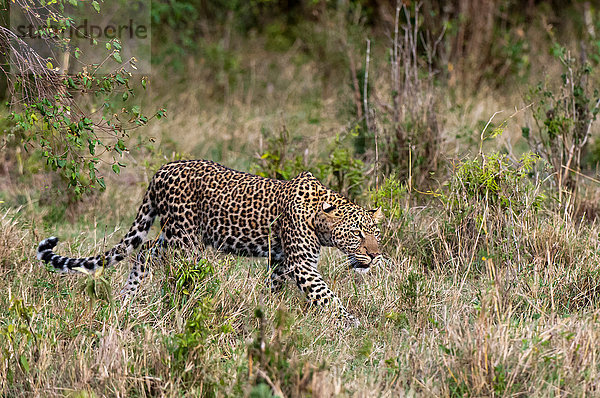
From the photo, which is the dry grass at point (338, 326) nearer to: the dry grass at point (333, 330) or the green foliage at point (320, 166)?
the dry grass at point (333, 330)

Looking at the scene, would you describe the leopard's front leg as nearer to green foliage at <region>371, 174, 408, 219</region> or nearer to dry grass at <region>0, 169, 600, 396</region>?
dry grass at <region>0, 169, 600, 396</region>

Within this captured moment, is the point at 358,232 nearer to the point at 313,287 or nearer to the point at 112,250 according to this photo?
the point at 313,287

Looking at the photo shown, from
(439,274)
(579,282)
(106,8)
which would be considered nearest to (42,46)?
(106,8)

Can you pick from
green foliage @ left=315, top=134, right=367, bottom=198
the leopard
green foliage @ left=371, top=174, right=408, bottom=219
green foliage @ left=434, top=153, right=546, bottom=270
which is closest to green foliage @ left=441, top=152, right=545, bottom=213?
green foliage @ left=434, top=153, right=546, bottom=270

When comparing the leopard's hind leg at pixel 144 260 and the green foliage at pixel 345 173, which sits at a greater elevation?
the green foliage at pixel 345 173

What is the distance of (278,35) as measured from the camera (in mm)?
15008

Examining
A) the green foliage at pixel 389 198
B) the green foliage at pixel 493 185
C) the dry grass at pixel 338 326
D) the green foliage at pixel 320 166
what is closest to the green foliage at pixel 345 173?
the green foliage at pixel 320 166

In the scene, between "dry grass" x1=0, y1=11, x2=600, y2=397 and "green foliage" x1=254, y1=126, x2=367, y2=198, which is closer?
"dry grass" x1=0, y1=11, x2=600, y2=397

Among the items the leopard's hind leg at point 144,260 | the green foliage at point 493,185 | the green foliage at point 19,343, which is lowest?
the leopard's hind leg at point 144,260

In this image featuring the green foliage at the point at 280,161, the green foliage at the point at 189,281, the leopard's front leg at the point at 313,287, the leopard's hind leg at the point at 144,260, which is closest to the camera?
the green foliage at the point at 189,281

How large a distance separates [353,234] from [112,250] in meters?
1.74

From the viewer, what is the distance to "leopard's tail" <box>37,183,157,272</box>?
5316mm

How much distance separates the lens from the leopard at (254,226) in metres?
5.36

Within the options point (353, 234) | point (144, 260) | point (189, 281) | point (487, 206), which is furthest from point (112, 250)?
point (487, 206)
